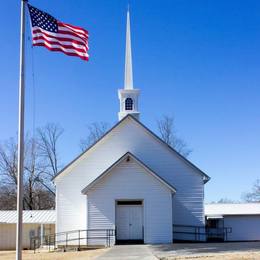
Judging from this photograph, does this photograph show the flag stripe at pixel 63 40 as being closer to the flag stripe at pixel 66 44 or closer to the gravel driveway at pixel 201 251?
the flag stripe at pixel 66 44

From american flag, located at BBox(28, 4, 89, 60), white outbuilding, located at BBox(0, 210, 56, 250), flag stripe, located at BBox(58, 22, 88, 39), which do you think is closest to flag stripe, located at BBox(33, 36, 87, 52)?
american flag, located at BBox(28, 4, 89, 60)

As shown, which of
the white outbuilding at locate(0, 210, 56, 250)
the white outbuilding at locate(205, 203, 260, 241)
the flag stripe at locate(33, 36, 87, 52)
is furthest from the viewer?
the white outbuilding at locate(0, 210, 56, 250)

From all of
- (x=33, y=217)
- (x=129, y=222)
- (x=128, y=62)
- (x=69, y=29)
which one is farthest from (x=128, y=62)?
(x=69, y=29)

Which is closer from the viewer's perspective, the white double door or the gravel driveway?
the gravel driveway

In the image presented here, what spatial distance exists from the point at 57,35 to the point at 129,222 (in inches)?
707

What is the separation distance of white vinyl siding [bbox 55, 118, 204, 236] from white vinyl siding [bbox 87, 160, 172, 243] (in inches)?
108

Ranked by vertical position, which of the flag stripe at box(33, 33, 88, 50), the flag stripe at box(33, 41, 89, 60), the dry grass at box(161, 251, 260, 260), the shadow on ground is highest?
the flag stripe at box(33, 33, 88, 50)

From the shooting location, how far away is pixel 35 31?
52.2 feet

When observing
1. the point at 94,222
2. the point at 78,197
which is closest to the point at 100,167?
the point at 78,197

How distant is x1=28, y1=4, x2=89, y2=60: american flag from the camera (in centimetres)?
1595

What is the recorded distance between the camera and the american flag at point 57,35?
15953 mm

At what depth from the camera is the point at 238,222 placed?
39406 millimetres

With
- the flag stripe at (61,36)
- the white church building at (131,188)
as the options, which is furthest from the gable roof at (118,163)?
the flag stripe at (61,36)

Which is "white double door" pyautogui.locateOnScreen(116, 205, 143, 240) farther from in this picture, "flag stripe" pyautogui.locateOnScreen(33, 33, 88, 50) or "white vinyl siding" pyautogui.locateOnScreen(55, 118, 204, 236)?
"flag stripe" pyautogui.locateOnScreen(33, 33, 88, 50)
